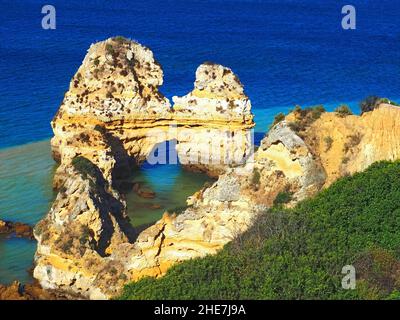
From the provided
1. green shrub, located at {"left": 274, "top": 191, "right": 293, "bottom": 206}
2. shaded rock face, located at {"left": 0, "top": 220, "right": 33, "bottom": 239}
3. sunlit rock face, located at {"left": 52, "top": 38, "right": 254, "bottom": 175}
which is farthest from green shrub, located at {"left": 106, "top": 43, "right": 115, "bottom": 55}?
green shrub, located at {"left": 274, "top": 191, "right": 293, "bottom": 206}

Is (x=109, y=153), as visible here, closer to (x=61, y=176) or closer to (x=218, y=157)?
(x=61, y=176)

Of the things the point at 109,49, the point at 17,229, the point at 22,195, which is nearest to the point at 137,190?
the point at 22,195

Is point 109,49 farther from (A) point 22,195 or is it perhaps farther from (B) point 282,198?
(B) point 282,198

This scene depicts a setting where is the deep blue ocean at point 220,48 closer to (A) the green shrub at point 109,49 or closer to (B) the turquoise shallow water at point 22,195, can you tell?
(B) the turquoise shallow water at point 22,195

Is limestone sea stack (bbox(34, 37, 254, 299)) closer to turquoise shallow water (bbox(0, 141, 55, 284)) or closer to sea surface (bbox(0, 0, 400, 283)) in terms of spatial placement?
turquoise shallow water (bbox(0, 141, 55, 284))

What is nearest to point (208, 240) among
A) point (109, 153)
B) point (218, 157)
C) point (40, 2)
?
point (109, 153)

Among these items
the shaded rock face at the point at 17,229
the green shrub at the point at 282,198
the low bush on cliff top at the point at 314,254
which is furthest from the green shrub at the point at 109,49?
the low bush on cliff top at the point at 314,254

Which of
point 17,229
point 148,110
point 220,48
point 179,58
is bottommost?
point 17,229
